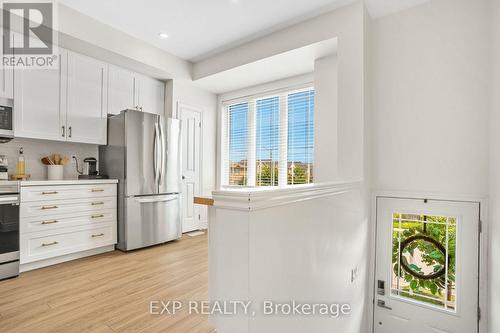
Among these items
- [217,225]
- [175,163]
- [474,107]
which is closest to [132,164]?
[175,163]

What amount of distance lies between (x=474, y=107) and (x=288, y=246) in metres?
2.35

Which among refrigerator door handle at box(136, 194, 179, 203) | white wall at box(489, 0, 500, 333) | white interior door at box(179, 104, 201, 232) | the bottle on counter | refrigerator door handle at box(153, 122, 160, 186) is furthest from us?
white interior door at box(179, 104, 201, 232)

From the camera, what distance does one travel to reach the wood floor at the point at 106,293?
174 centimetres

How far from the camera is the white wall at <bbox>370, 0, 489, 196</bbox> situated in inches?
91.0

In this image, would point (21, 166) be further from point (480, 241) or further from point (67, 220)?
point (480, 241)

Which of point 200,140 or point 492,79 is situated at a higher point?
point 492,79

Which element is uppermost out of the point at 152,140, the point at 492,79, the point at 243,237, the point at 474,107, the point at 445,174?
the point at 492,79

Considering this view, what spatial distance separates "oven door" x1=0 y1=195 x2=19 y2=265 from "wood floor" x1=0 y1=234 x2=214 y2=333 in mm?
241

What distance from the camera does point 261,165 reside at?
441 centimetres

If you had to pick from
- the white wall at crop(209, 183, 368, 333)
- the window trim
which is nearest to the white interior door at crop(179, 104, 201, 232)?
the window trim

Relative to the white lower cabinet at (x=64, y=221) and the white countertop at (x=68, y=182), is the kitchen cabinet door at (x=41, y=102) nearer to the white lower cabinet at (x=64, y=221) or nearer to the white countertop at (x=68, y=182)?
the white countertop at (x=68, y=182)

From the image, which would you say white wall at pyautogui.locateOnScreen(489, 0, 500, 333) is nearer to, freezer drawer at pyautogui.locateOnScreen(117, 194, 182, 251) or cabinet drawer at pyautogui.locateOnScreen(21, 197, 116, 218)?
freezer drawer at pyautogui.locateOnScreen(117, 194, 182, 251)

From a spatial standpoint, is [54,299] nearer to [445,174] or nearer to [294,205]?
[294,205]

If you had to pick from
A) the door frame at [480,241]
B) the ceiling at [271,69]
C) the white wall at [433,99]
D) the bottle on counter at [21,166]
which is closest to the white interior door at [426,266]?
the door frame at [480,241]
